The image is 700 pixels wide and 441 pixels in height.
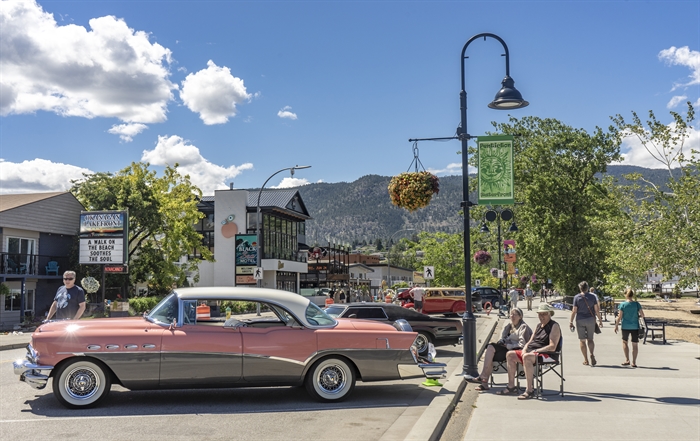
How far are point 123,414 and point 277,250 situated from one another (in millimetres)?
53333

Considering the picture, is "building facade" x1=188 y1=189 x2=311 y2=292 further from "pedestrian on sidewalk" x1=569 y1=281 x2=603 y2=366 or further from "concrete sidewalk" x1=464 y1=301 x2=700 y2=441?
"concrete sidewalk" x1=464 y1=301 x2=700 y2=441

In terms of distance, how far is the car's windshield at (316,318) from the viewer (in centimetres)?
944

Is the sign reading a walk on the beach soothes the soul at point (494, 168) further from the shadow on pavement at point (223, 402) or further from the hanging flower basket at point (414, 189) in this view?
the shadow on pavement at point (223, 402)

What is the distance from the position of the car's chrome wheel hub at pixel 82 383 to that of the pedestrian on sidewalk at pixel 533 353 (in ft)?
19.2

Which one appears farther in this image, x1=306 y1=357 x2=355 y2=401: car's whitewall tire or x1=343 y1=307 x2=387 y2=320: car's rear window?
x1=343 y1=307 x2=387 y2=320: car's rear window

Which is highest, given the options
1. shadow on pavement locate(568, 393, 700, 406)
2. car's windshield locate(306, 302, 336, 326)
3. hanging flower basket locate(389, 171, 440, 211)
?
hanging flower basket locate(389, 171, 440, 211)

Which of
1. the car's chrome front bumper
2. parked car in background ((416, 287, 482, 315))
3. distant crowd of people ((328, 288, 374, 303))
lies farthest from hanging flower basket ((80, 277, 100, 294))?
the car's chrome front bumper

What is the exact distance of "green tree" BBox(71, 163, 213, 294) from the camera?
39406 millimetres

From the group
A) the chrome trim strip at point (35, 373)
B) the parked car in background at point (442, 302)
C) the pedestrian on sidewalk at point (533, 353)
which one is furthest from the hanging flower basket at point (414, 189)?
the parked car in background at point (442, 302)

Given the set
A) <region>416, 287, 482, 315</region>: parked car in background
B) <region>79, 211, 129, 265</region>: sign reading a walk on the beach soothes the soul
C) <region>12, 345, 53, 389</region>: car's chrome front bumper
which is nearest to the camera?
<region>12, 345, 53, 389</region>: car's chrome front bumper

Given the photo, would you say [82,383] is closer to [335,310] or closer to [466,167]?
[466,167]

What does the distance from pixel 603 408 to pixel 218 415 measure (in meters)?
5.19

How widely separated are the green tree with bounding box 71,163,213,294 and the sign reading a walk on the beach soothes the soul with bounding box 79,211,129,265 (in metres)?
5.74

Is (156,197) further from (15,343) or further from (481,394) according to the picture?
(481,394)
